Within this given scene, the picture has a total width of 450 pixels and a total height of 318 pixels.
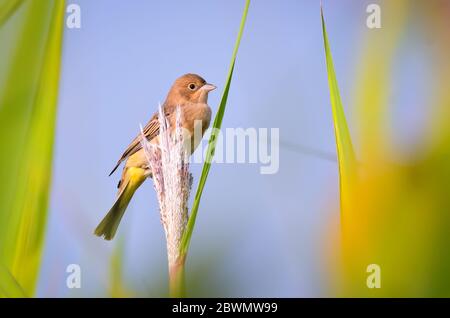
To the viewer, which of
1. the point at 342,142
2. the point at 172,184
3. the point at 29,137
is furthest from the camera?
the point at 29,137

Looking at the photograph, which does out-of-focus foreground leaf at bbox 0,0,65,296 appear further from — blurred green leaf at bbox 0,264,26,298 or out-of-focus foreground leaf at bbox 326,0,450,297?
out-of-focus foreground leaf at bbox 326,0,450,297

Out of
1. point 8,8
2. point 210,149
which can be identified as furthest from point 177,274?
point 8,8

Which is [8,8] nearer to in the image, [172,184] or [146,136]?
[146,136]

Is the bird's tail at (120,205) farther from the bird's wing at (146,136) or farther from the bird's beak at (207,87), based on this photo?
the bird's beak at (207,87)

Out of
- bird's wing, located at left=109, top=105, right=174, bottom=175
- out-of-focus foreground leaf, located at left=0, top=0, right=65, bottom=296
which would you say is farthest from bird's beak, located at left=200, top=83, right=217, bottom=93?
out-of-focus foreground leaf, located at left=0, top=0, right=65, bottom=296

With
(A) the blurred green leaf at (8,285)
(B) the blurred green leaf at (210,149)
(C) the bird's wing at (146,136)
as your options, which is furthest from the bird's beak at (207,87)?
(A) the blurred green leaf at (8,285)

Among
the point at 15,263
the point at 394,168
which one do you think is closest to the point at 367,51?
the point at 394,168

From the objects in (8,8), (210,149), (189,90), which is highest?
(8,8)
